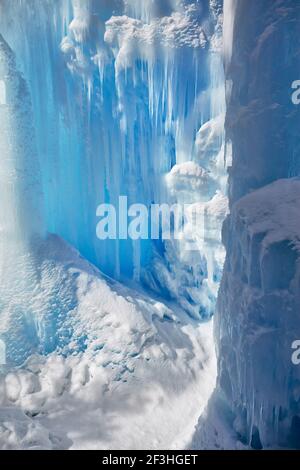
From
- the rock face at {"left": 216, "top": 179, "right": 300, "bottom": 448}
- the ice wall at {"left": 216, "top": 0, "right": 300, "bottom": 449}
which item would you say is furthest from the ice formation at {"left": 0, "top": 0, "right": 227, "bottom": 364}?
the rock face at {"left": 216, "top": 179, "right": 300, "bottom": 448}

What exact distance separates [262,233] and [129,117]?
27.0 feet

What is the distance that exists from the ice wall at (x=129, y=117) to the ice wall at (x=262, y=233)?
165 inches

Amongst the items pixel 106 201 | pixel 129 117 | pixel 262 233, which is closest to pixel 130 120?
pixel 129 117

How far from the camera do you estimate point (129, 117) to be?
12141 mm

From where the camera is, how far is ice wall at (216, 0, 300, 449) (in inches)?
205

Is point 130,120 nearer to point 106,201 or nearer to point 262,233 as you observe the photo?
point 106,201

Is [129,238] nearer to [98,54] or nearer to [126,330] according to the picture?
[126,330]

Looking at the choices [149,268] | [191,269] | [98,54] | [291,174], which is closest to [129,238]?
[149,268]

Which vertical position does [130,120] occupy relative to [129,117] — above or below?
below

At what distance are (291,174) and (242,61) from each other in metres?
2.45

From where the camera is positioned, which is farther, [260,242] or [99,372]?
[99,372]

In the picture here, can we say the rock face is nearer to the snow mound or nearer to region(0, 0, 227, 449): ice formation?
the snow mound

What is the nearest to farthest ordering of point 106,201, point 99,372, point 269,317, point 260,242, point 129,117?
point 269,317, point 260,242, point 99,372, point 129,117, point 106,201

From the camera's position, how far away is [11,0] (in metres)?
10.3
